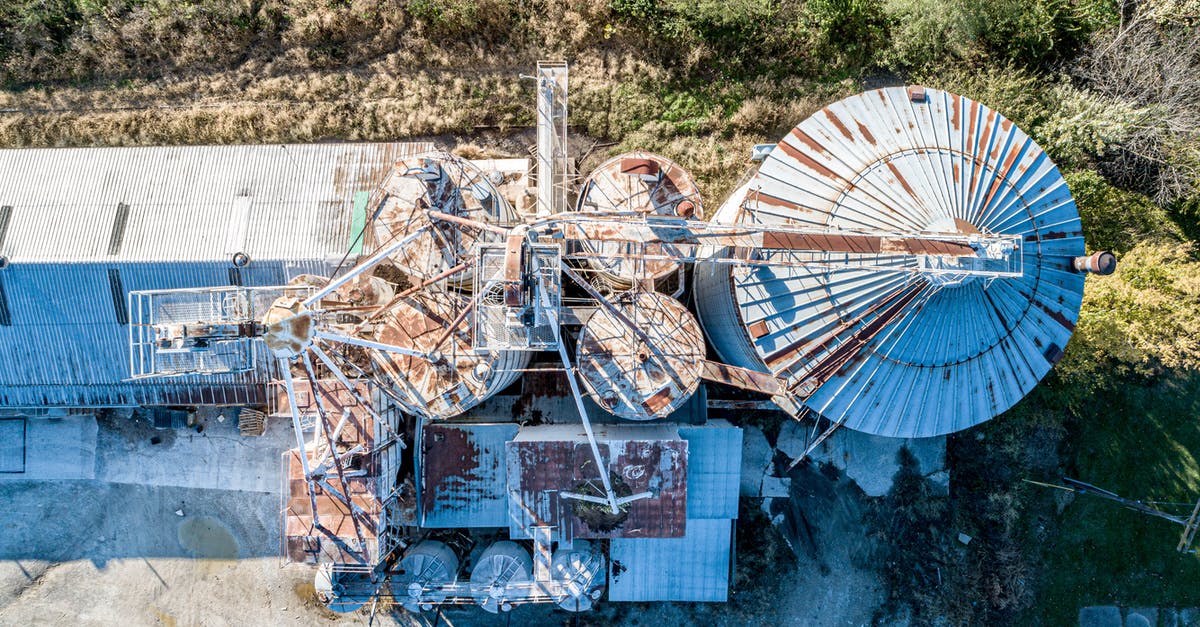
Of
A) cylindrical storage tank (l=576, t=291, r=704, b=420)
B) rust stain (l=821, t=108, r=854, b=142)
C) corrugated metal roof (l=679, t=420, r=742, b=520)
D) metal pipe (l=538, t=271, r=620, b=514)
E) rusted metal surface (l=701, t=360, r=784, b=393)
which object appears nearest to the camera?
metal pipe (l=538, t=271, r=620, b=514)

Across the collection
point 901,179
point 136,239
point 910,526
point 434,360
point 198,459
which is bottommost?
point 910,526

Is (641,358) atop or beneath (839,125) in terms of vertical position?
beneath

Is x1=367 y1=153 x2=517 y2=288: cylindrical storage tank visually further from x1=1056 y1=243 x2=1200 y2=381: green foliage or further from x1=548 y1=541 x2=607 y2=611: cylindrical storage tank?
x1=1056 y1=243 x2=1200 y2=381: green foliage

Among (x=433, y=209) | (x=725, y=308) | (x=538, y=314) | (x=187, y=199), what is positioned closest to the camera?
(x=538, y=314)

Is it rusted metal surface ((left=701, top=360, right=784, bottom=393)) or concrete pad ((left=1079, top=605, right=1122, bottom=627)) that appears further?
concrete pad ((left=1079, top=605, right=1122, bottom=627))

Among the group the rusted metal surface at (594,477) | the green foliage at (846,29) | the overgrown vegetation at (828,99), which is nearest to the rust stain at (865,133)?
the overgrown vegetation at (828,99)

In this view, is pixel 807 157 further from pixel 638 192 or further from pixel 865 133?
pixel 638 192

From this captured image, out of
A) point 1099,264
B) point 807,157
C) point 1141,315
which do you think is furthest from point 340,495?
point 1141,315

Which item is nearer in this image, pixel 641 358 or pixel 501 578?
pixel 641 358

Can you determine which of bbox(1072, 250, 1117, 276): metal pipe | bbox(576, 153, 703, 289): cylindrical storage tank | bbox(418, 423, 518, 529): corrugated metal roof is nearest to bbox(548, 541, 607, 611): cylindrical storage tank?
bbox(418, 423, 518, 529): corrugated metal roof
